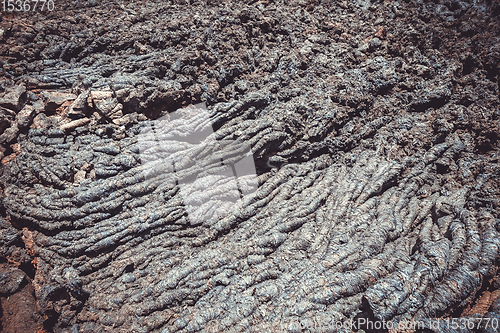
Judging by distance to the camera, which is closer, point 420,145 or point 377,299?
point 377,299

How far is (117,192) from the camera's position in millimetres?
5926

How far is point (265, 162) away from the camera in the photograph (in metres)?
7.03

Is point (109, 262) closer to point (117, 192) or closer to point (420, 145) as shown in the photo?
point (117, 192)

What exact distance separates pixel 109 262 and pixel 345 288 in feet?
15.7

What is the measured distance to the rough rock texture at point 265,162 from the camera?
5164mm

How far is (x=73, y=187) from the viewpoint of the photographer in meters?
5.86

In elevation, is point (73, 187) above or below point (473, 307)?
above

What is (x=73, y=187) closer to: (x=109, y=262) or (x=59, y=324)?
(x=109, y=262)

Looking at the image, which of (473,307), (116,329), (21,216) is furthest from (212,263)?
(473,307)

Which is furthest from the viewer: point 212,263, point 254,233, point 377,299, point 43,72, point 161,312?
point 43,72

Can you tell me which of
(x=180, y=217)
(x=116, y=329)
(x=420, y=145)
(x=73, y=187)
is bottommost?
(x=116, y=329)

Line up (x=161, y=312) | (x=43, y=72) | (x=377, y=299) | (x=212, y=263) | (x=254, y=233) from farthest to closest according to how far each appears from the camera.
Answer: (x=43, y=72)
(x=254, y=233)
(x=212, y=263)
(x=161, y=312)
(x=377, y=299)

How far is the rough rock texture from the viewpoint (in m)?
5.16

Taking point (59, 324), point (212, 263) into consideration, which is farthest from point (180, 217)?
point (59, 324)
